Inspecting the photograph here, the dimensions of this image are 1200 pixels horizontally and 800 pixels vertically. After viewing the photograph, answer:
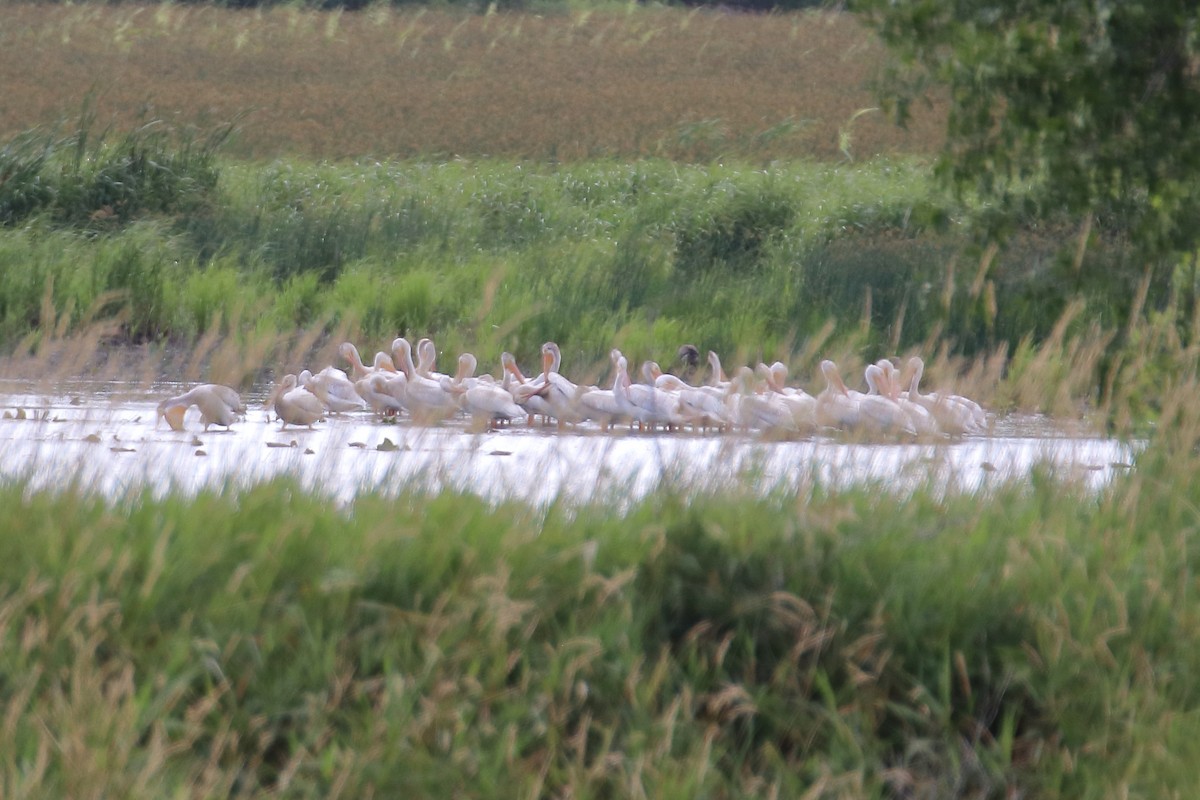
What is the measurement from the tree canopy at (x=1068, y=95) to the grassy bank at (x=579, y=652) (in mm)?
1906

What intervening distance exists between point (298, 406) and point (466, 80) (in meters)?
24.9

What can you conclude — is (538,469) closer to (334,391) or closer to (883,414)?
(883,414)

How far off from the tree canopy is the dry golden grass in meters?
18.5

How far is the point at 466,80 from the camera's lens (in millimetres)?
34344

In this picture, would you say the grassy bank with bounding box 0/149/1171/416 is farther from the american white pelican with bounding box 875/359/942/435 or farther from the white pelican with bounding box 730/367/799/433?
the white pelican with bounding box 730/367/799/433

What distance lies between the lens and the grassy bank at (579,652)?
14.0 ft

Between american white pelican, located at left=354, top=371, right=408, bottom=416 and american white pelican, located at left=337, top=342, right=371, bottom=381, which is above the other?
american white pelican, located at left=354, top=371, right=408, bottom=416

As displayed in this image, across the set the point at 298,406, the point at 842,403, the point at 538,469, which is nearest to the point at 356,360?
the point at 298,406

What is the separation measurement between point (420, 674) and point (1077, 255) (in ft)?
12.2

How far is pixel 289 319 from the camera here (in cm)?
1419

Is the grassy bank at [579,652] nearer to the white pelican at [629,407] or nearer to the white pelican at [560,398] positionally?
the white pelican at [629,407]

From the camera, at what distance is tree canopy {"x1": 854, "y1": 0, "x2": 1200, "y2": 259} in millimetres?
6496

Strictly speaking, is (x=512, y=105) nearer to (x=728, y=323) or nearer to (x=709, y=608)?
(x=728, y=323)

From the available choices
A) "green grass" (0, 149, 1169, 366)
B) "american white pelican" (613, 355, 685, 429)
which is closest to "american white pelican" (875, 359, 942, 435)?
"green grass" (0, 149, 1169, 366)
